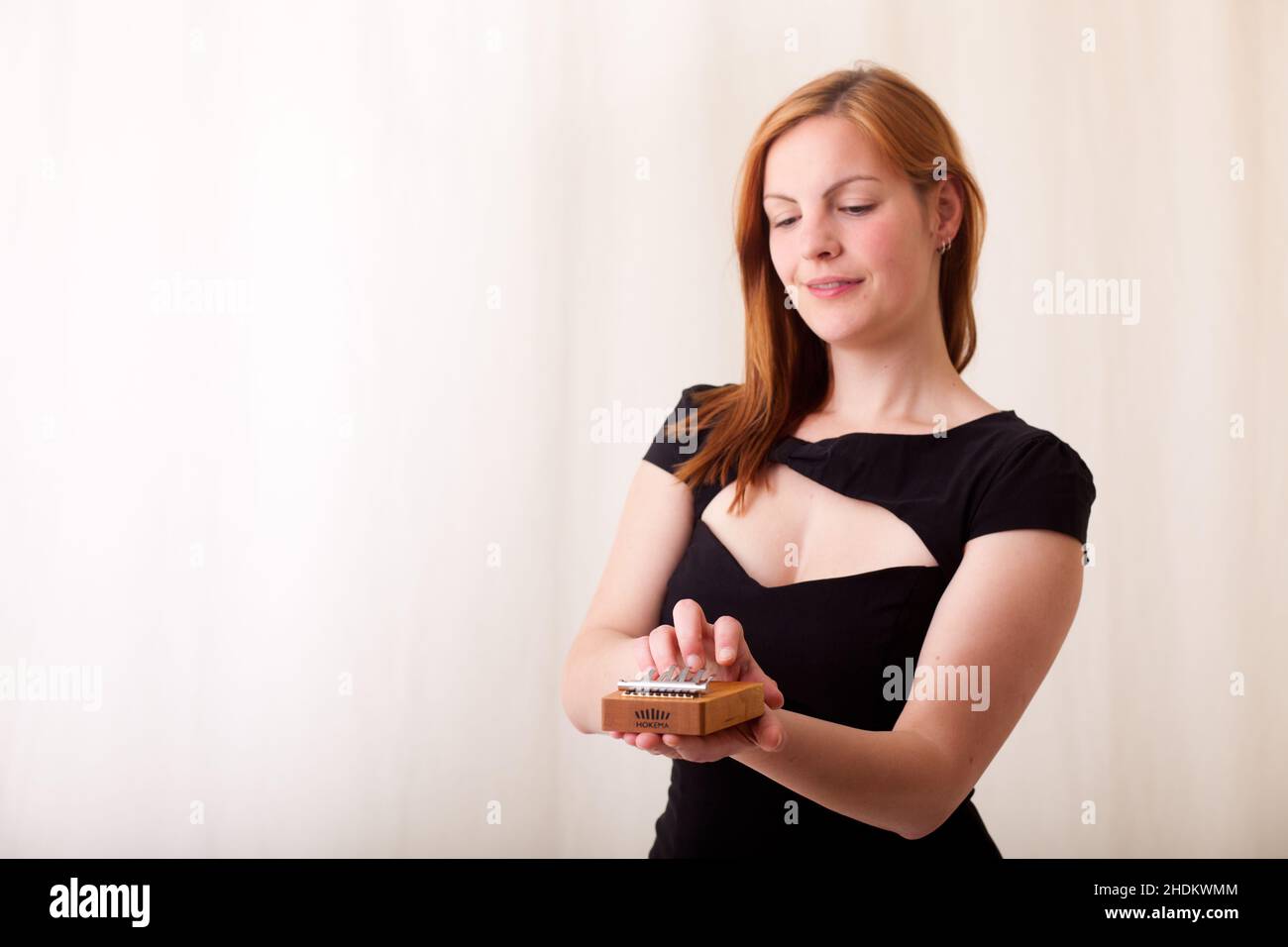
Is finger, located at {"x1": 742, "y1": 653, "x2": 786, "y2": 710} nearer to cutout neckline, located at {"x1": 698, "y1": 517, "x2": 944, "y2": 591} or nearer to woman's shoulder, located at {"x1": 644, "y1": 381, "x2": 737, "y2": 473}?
cutout neckline, located at {"x1": 698, "y1": 517, "x2": 944, "y2": 591}

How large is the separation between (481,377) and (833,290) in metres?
1.29

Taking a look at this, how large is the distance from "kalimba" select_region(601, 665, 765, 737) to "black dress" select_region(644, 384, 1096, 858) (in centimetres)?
29

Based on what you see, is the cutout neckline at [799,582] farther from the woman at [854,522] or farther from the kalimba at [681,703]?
the kalimba at [681,703]

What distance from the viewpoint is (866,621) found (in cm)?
135

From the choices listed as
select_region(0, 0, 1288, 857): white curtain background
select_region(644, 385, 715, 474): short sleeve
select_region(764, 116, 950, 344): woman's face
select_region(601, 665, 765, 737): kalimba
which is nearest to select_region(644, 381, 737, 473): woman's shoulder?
select_region(644, 385, 715, 474): short sleeve

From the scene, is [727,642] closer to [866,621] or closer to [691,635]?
[691,635]

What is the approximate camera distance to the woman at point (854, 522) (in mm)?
1233

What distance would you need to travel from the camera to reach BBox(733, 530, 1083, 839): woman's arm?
1.13 meters

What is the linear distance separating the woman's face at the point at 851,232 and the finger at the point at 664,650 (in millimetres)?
574

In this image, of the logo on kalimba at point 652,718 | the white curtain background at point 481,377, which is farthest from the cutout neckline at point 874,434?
the white curtain background at point 481,377

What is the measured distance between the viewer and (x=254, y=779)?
2666mm

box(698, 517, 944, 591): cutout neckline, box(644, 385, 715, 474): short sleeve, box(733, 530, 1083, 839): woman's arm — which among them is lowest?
box(733, 530, 1083, 839): woman's arm

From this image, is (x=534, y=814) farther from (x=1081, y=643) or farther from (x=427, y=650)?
(x=1081, y=643)

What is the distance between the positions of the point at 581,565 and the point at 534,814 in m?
0.61
